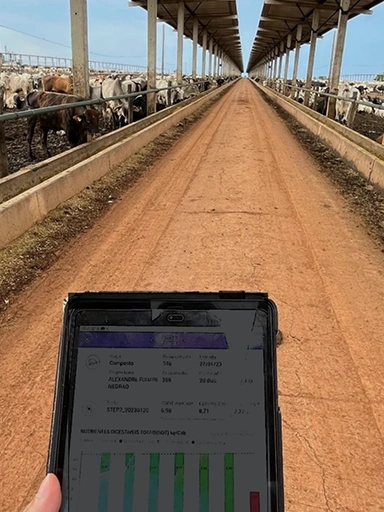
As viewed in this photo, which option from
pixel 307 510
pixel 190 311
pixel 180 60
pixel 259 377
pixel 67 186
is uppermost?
pixel 180 60

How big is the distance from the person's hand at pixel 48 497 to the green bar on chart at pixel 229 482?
425 mm

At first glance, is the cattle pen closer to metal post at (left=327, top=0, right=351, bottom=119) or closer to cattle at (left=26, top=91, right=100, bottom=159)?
cattle at (left=26, top=91, right=100, bottom=159)

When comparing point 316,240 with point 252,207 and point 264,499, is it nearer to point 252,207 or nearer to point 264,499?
point 252,207

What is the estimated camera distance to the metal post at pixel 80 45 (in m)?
9.06

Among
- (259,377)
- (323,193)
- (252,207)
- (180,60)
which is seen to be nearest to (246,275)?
(252,207)

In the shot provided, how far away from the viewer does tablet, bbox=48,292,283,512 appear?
3.61ft

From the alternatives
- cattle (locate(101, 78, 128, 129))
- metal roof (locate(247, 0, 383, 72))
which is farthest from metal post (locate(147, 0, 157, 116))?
metal roof (locate(247, 0, 383, 72))

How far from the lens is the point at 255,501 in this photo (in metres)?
1.10

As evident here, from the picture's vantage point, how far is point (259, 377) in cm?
119

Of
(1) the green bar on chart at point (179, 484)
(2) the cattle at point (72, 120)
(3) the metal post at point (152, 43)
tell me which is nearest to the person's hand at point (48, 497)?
(1) the green bar on chart at point (179, 484)

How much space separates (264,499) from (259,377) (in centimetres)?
30

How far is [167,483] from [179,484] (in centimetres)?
3

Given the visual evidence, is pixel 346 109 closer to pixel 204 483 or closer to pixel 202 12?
pixel 202 12

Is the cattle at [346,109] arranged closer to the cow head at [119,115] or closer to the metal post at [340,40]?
the metal post at [340,40]
